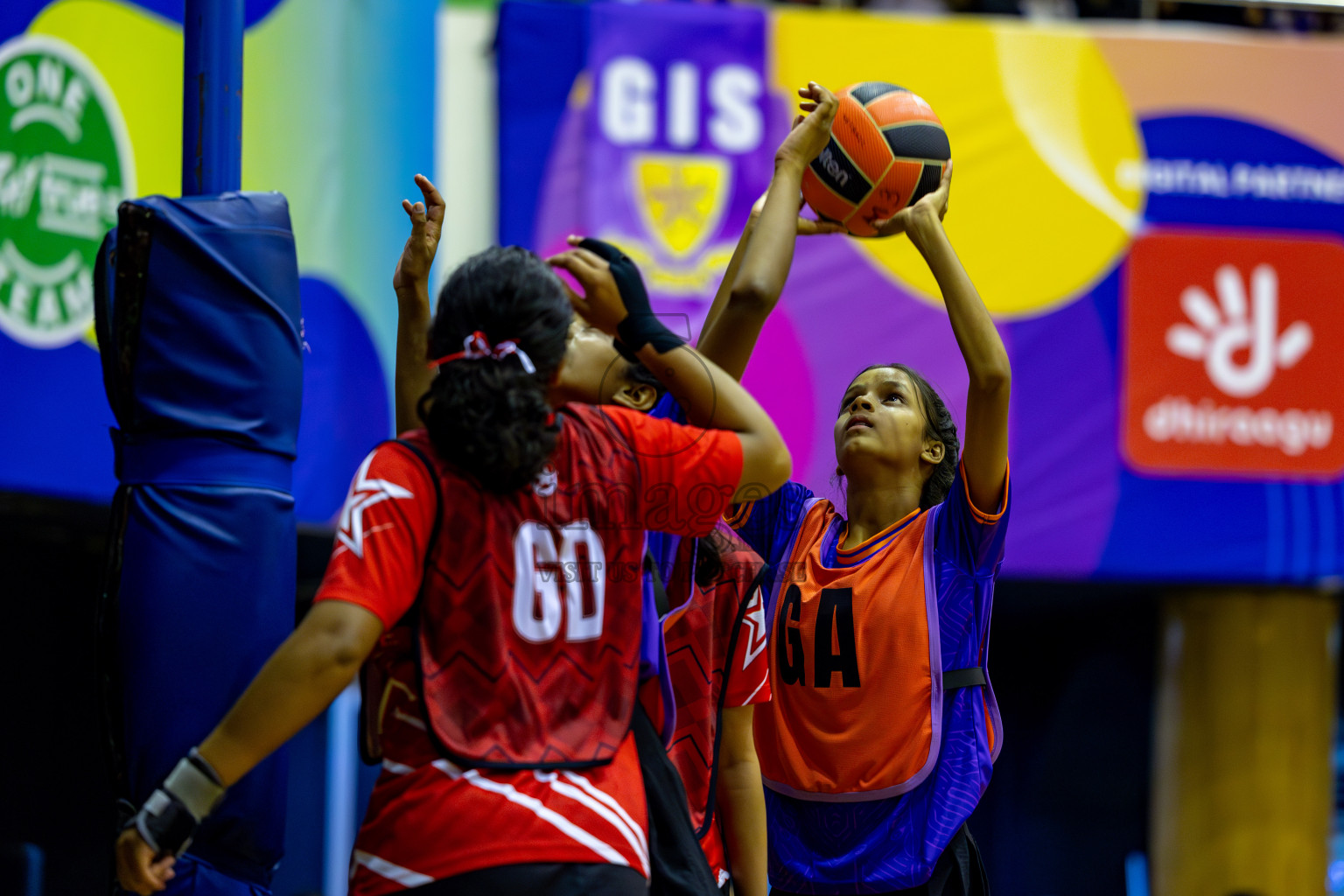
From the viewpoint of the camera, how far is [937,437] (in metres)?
3.39

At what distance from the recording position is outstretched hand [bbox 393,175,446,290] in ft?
9.38

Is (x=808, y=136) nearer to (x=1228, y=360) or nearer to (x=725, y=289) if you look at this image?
(x=725, y=289)

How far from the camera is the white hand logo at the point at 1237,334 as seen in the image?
A: 8141 mm

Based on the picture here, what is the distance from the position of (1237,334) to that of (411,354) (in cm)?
653

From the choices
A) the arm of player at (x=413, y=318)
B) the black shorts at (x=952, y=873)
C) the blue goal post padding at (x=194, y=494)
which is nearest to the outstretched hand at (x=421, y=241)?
the arm of player at (x=413, y=318)

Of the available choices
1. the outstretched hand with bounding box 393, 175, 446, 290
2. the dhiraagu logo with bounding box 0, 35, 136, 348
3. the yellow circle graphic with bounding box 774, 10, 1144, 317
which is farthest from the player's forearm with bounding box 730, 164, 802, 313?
the yellow circle graphic with bounding box 774, 10, 1144, 317

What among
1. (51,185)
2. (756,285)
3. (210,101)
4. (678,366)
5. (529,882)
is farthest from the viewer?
(51,185)

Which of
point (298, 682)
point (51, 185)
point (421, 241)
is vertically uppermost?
point (51, 185)

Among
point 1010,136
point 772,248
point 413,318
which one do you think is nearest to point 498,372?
point 772,248

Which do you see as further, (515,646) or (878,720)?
(878,720)

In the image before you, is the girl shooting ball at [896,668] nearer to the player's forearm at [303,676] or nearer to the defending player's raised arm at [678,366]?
the defending player's raised arm at [678,366]

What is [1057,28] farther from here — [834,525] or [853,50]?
[834,525]

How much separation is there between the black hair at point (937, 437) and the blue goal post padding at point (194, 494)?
142cm

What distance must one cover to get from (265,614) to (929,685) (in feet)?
4.56
